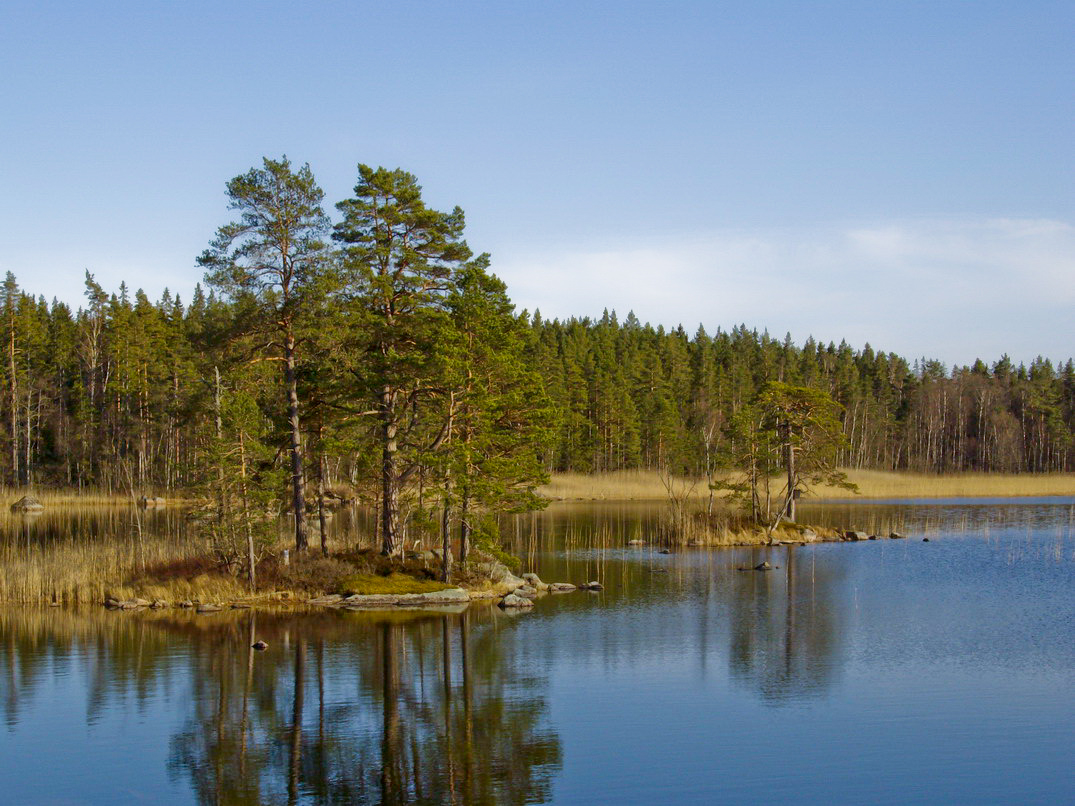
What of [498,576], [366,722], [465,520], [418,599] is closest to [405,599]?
[418,599]

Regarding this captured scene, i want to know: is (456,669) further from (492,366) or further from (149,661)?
(492,366)

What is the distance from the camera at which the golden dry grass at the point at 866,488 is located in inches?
3201

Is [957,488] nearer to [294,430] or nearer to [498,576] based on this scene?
[498,576]

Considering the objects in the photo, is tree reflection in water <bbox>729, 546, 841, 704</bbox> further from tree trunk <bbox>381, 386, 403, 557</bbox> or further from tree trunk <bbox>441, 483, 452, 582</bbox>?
tree trunk <bbox>381, 386, 403, 557</bbox>

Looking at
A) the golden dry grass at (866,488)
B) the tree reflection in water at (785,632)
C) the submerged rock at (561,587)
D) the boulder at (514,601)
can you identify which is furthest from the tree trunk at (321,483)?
the golden dry grass at (866,488)

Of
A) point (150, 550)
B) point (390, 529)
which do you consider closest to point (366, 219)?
point (390, 529)

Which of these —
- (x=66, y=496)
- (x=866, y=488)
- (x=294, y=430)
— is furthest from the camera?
(x=866, y=488)

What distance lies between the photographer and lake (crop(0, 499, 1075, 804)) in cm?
1525

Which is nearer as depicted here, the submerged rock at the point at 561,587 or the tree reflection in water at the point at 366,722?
the tree reflection in water at the point at 366,722

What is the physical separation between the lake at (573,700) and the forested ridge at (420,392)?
716 centimetres

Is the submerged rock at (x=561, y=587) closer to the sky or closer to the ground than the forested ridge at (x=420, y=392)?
closer to the ground

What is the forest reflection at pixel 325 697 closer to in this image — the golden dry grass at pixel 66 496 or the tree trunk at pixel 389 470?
the tree trunk at pixel 389 470

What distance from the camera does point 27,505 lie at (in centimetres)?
6450

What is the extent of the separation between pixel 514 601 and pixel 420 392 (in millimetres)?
7839
